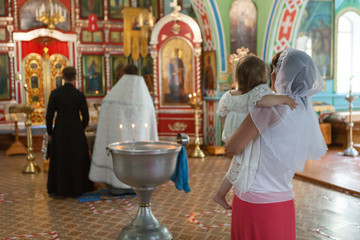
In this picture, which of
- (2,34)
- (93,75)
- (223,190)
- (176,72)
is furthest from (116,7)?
(223,190)

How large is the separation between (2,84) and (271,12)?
743cm

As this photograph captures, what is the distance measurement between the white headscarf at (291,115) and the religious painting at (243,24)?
7.27 m

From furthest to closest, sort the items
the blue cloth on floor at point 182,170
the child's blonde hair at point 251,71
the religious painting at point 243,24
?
the religious painting at point 243,24, the blue cloth on floor at point 182,170, the child's blonde hair at point 251,71

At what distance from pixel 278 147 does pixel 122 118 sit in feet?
10.9

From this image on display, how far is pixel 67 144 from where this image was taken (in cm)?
536

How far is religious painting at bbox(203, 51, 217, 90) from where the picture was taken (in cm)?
954

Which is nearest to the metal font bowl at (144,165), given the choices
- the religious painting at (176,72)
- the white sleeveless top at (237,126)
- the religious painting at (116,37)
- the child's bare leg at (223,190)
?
the child's bare leg at (223,190)

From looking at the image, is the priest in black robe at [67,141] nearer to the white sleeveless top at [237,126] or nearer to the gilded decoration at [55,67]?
the white sleeveless top at [237,126]

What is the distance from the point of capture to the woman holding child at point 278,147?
2021 millimetres

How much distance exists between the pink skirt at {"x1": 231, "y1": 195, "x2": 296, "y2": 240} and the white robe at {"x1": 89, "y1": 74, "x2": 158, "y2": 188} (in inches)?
125

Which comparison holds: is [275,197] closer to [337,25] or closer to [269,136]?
[269,136]

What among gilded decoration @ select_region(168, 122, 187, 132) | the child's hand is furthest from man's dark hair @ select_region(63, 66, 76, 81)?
gilded decoration @ select_region(168, 122, 187, 132)

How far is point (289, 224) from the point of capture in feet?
6.93

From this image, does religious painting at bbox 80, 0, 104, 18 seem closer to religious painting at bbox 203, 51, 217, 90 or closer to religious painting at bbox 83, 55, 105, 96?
religious painting at bbox 83, 55, 105, 96
